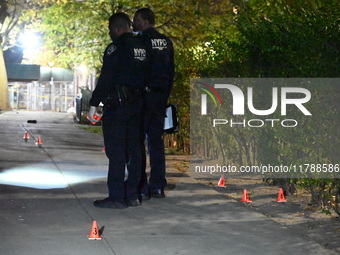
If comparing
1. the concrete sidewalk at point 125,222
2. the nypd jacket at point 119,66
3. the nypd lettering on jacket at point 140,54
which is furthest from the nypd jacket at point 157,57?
the concrete sidewalk at point 125,222

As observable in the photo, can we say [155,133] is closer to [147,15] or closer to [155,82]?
[155,82]

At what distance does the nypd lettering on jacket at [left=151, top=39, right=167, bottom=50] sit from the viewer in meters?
10.1

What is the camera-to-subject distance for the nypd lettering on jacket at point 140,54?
9.50 meters

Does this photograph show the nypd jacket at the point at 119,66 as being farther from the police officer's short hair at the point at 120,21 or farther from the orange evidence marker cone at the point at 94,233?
the orange evidence marker cone at the point at 94,233

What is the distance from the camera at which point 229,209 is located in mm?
10086

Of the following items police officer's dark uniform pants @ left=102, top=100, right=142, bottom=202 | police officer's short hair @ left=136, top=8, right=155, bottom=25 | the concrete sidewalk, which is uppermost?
police officer's short hair @ left=136, top=8, right=155, bottom=25

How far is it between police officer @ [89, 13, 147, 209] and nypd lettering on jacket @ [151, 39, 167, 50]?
48 cm

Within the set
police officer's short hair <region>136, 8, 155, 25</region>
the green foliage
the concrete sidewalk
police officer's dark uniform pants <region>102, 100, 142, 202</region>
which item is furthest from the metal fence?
police officer's dark uniform pants <region>102, 100, 142, 202</region>

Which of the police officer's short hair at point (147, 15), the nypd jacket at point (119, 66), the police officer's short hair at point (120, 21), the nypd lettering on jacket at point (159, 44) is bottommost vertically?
the nypd jacket at point (119, 66)

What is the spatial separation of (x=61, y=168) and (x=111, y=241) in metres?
5.93

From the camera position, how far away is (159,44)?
10141 millimetres

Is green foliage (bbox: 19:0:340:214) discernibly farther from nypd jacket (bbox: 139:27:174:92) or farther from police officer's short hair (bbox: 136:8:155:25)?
police officer's short hair (bbox: 136:8:155:25)

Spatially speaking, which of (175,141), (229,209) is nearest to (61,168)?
(229,209)

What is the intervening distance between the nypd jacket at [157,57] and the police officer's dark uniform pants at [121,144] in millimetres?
591
